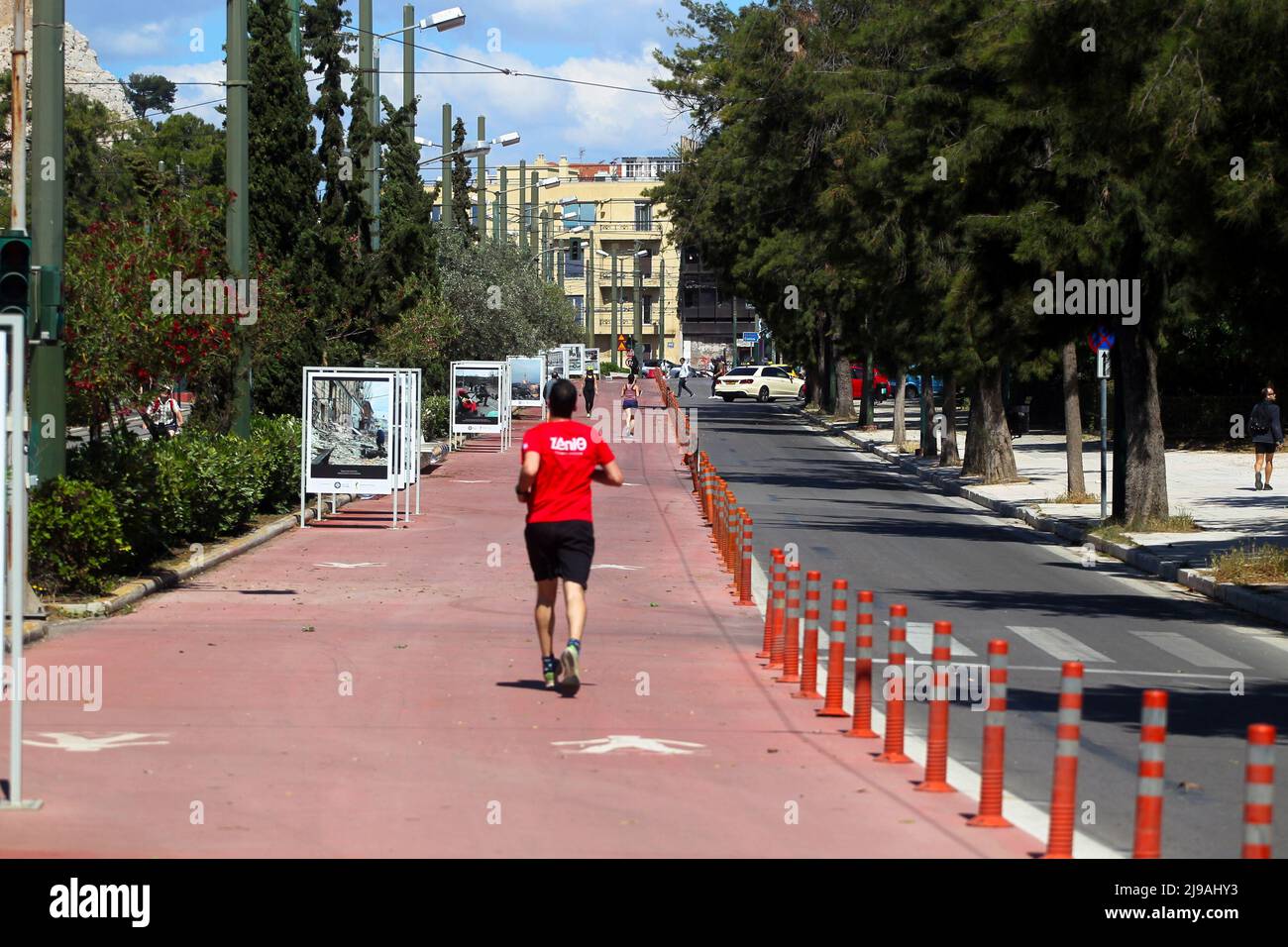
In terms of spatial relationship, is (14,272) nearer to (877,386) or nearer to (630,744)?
(630,744)

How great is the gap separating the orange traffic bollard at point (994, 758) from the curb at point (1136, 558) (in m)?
10.4

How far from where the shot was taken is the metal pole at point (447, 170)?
53.8 metres

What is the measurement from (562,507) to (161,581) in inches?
288

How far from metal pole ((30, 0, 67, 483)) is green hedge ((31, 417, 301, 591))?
487mm

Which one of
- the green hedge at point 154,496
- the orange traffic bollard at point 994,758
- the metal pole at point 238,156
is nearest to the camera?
the orange traffic bollard at point 994,758

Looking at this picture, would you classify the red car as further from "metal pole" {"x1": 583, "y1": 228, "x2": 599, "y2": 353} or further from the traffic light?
the traffic light

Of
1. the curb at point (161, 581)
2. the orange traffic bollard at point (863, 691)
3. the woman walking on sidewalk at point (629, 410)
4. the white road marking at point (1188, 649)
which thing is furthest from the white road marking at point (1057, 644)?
the woman walking on sidewalk at point (629, 410)

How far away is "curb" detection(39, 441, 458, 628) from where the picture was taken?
49.0 feet

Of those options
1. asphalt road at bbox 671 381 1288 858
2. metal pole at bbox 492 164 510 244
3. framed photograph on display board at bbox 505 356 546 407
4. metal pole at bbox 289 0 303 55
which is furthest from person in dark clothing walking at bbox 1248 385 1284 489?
metal pole at bbox 492 164 510 244

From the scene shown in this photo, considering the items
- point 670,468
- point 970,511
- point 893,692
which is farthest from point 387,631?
point 670,468

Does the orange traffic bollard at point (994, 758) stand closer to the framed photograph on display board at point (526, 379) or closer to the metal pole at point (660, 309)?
the framed photograph on display board at point (526, 379)

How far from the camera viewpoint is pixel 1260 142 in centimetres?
1599
